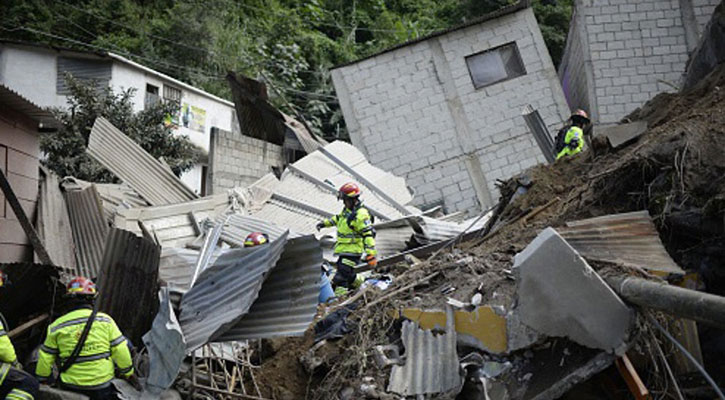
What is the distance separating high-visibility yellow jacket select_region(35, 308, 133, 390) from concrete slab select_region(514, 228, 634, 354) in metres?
3.15

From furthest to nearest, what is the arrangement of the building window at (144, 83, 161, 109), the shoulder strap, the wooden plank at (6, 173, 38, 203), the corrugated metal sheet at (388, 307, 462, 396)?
the building window at (144, 83, 161, 109)
the wooden plank at (6, 173, 38, 203)
the shoulder strap
the corrugated metal sheet at (388, 307, 462, 396)

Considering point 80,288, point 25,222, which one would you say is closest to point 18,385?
point 80,288

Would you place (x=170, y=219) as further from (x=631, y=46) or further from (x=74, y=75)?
(x=74, y=75)

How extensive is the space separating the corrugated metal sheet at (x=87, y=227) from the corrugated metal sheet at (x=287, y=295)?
4.16 m

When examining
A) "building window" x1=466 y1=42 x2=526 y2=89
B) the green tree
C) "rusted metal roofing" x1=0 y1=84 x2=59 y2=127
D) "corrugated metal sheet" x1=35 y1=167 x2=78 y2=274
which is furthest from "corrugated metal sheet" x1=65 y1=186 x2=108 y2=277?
"building window" x1=466 y1=42 x2=526 y2=89

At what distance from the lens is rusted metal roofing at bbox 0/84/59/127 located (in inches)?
301

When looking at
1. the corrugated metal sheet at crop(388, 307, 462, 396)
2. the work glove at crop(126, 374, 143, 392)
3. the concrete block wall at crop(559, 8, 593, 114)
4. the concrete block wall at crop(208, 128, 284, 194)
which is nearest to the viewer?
the corrugated metal sheet at crop(388, 307, 462, 396)

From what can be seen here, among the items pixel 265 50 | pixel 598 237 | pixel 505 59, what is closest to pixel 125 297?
pixel 598 237

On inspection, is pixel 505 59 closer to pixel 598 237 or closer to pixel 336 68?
pixel 336 68

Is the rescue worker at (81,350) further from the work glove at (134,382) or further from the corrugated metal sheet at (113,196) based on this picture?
the corrugated metal sheet at (113,196)

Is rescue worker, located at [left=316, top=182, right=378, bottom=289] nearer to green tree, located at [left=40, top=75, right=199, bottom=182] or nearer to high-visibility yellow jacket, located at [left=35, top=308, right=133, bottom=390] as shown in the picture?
high-visibility yellow jacket, located at [left=35, top=308, right=133, bottom=390]

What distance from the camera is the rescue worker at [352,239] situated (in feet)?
26.1

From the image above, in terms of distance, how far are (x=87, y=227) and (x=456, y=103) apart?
8.94 m

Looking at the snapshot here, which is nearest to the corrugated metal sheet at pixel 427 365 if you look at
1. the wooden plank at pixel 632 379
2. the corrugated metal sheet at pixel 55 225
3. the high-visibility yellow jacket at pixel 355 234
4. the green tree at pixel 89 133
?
the wooden plank at pixel 632 379
